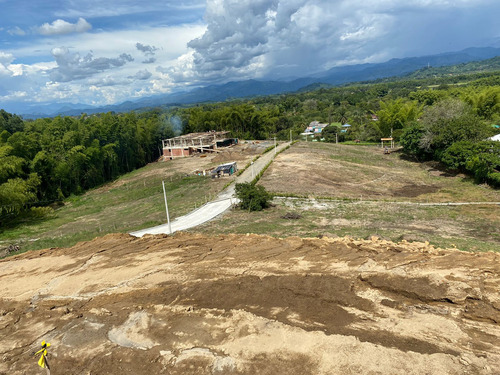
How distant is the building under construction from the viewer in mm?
66125

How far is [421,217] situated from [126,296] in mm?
20068

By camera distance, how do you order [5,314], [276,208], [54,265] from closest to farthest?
[5,314]
[54,265]
[276,208]

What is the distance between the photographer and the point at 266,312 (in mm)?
9578

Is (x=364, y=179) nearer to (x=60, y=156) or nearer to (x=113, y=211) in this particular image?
(x=113, y=211)

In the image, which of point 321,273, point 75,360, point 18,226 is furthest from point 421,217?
point 18,226

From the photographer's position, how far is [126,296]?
37.7 ft

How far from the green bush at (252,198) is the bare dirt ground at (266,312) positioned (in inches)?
424

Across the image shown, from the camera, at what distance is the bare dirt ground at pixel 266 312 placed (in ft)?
24.9

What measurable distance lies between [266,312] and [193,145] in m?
60.1

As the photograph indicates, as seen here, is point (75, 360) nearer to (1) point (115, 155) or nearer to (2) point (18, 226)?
(2) point (18, 226)

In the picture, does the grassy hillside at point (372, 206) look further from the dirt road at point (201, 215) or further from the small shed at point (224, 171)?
the small shed at point (224, 171)

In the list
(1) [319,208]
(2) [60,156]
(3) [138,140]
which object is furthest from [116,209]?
(3) [138,140]

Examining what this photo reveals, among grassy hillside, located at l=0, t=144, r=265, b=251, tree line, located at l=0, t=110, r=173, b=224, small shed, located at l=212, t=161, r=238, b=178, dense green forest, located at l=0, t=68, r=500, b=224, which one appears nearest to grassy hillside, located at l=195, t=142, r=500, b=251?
dense green forest, located at l=0, t=68, r=500, b=224

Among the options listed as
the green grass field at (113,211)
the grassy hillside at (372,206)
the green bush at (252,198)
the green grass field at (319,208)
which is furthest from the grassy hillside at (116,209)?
the grassy hillside at (372,206)
